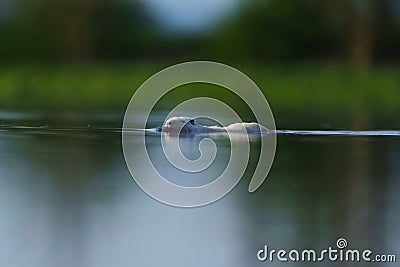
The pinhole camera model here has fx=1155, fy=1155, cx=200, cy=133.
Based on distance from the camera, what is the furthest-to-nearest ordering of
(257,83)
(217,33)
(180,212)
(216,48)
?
(217,33) < (216,48) < (257,83) < (180,212)

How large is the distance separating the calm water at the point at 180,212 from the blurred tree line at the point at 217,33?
18877mm

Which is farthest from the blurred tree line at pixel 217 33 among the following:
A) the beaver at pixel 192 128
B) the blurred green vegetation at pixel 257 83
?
the beaver at pixel 192 128

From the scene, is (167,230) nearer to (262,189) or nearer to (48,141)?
(262,189)

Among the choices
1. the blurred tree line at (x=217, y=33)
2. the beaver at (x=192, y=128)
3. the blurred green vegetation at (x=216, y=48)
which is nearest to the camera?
the beaver at (x=192, y=128)

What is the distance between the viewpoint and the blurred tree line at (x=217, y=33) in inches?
1227

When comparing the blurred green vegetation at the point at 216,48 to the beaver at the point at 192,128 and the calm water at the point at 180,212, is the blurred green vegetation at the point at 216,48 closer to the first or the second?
the beaver at the point at 192,128

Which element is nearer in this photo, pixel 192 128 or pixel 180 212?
pixel 180 212

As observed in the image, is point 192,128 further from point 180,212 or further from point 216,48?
Answer: point 216,48

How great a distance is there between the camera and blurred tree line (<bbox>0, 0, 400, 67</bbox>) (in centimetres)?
3117

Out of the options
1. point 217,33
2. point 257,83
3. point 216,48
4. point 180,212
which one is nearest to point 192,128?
point 180,212

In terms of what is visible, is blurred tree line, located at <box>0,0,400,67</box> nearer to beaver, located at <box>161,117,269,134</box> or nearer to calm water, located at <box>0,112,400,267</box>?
beaver, located at <box>161,117,269,134</box>

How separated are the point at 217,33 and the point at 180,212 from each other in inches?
921

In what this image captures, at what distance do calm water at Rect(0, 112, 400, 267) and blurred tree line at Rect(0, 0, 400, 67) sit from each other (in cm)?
1888

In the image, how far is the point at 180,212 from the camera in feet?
28.3
